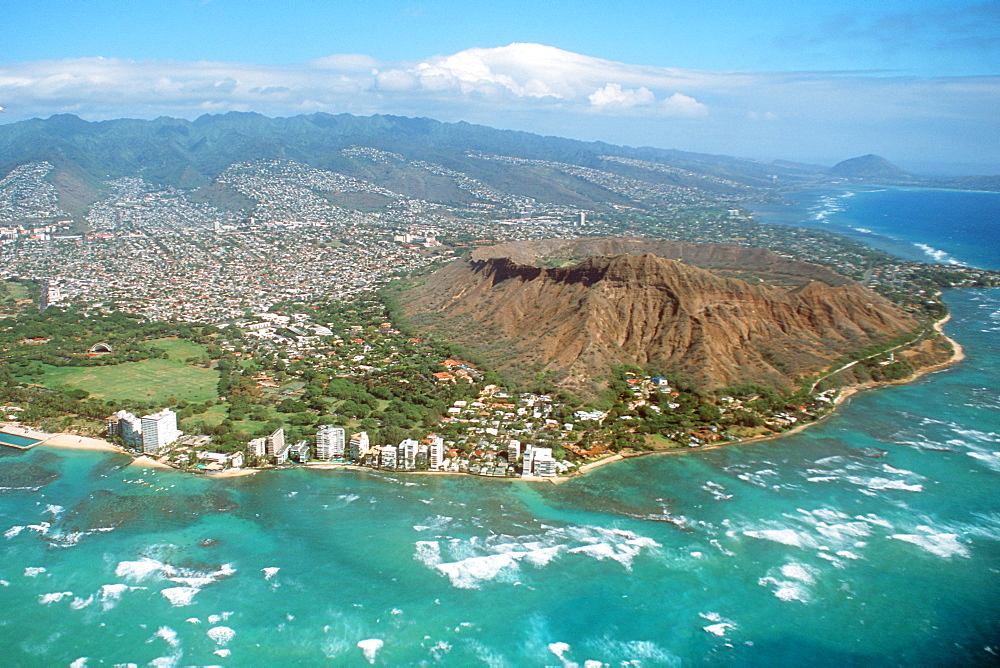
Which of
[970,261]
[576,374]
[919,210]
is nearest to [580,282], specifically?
[576,374]

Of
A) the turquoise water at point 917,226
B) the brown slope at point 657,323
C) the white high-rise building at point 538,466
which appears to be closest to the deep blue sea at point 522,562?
the white high-rise building at point 538,466

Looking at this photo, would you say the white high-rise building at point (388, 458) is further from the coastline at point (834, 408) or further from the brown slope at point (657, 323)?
the brown slope at point (657, 323)

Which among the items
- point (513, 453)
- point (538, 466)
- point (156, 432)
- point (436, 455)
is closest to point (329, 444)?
point (436, 455)

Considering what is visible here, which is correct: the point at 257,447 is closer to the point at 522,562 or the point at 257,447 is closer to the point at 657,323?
the point at 522,562

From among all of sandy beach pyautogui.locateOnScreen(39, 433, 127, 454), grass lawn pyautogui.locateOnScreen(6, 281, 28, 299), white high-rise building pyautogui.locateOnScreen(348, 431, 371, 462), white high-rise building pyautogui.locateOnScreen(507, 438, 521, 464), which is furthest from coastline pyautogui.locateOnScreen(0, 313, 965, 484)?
grass lawn pyautogui.locateOnScreen(6, 281, 28, 299)

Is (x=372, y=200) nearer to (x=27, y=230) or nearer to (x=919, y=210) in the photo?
(x=27, y=230)

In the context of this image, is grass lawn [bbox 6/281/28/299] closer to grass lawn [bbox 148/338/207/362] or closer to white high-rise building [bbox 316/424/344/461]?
grass lawn [bbox 148/338/207/362]
